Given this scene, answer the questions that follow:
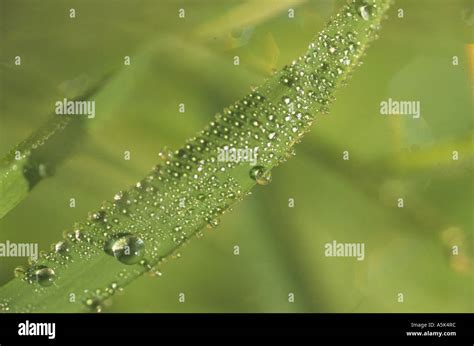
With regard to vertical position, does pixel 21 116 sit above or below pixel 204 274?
above

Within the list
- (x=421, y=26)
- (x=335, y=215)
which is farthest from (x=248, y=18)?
(x=335, y=215)

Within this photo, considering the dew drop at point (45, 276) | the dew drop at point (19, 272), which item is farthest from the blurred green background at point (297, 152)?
the dew drop at point (45, 276)

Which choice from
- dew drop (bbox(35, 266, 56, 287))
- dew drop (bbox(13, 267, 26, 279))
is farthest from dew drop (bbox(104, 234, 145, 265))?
Answer: dew drop (bbox(13, 267, 26, 279))

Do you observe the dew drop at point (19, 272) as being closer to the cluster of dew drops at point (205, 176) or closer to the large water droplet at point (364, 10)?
the cluster of dew drops at point (205, 176)

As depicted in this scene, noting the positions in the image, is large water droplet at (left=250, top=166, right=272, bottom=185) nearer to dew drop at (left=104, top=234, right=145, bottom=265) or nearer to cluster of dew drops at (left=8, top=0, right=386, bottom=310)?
cluster of dew drops at (left=8, top=0, right=386, bottom=310)
